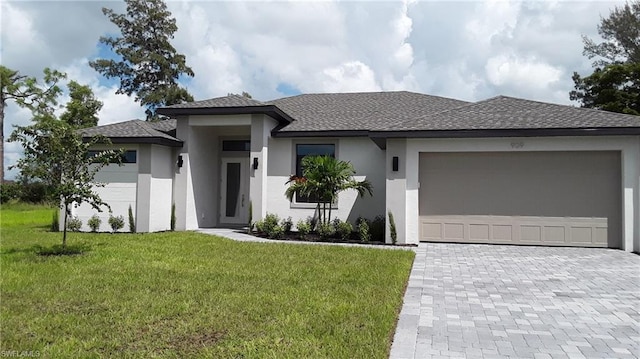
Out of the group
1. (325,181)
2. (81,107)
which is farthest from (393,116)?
(81,107)

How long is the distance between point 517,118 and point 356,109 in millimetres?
6219

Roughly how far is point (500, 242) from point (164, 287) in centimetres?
907

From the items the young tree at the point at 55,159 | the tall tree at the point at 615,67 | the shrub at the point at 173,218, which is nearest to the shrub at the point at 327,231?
the shrub at the point at 173,218

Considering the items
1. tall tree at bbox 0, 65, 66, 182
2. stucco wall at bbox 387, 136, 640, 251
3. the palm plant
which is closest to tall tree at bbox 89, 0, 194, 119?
tall tree at bbox 0, 65, 66, 182

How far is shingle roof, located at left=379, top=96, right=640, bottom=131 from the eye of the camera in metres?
10.9

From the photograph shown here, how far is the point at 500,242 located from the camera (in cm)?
1175

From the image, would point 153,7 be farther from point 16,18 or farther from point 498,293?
point 498,293

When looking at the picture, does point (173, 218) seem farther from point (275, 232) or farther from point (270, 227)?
point (275, 232)

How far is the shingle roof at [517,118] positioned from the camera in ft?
35.7

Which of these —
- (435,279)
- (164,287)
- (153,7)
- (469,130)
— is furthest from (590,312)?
(153,7)

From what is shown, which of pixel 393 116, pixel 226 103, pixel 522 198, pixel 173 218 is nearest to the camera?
pixel 522 198

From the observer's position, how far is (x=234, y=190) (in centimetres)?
1622

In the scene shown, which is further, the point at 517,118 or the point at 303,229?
the point at 303,229

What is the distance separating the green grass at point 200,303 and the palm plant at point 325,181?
3235mm
